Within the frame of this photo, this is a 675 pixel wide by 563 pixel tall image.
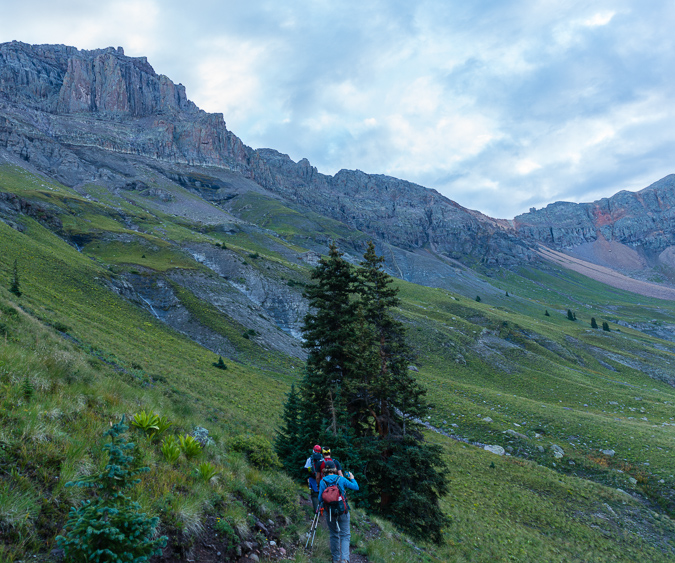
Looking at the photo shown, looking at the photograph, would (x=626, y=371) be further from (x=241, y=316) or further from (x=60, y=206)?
(x=60, y=206)

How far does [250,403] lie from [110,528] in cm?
2062

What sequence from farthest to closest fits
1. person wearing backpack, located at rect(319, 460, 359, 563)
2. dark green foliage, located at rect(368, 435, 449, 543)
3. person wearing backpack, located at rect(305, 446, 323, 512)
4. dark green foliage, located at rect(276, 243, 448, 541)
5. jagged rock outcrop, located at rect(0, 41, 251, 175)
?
1. jagged rock outcrop, located at rect(0, 41, 251, 175)
2. dark green foliage, located at rect(276, 243, 448, 541)
3. dark green foliage, located at rect(368, 435, 449, 543)
4. person wearing backpack, located at rect(305, 446, 323, 512)
5. person wearing backpack, located at rect(319, 460, 359, 563)

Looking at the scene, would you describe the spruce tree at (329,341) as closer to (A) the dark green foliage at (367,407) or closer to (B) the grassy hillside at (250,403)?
(A) the dark green foliage at (367,407)

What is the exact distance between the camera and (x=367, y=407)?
15172 millimetres

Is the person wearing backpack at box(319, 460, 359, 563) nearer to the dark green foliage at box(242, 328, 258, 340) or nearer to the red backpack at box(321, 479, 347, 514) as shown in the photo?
→ the red backpack at box(321, 479, 347, 514)

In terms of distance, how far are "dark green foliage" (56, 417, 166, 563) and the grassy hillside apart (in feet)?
2.20

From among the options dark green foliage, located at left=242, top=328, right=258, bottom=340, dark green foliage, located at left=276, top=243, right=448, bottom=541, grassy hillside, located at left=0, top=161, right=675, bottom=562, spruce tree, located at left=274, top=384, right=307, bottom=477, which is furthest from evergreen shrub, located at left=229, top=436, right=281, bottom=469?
dark green foliage, located at left=242, top=328, right=258, bottom=340

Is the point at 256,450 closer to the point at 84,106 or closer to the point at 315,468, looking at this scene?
the point at 315,468

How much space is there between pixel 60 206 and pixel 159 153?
404ft

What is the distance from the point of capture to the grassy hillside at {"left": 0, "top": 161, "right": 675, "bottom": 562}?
603cm

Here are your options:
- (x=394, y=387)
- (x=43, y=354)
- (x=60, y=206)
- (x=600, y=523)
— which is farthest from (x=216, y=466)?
(x=60, y=206)

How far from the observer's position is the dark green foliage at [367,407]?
511 inches

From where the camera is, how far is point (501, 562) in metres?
13.5

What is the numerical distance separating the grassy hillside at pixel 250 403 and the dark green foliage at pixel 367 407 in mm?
1779
